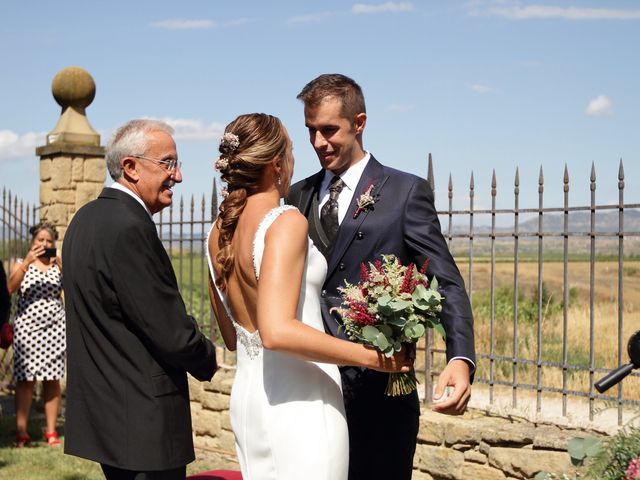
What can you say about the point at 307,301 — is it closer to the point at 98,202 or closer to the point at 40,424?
the point at 98,202

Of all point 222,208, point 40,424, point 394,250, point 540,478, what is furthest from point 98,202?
point 40,424

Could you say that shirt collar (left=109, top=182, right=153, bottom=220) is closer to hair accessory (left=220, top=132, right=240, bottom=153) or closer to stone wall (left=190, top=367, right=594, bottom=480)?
hair accessory (left=220, top=132, right=240, bottom=153)

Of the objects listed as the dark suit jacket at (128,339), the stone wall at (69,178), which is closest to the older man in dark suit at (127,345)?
the dark suit jacket at (128,339)

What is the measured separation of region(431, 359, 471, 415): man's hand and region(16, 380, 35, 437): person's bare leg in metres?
6.06

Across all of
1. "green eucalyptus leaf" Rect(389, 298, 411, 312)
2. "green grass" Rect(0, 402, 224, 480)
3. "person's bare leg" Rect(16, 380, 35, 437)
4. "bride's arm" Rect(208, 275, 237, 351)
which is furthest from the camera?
"person's bare leg" Rect(16, 380, 35, 437)

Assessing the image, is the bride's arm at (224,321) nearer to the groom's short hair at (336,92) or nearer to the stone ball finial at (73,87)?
the groom's short hair at (336,92)

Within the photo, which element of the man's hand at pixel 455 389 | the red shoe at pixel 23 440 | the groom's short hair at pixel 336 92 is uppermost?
the groom's short hair at pixel 336 92

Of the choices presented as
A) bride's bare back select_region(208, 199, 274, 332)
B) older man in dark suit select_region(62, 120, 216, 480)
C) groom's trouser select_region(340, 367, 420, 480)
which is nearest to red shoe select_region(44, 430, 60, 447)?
older man in dark suit select_region(62, 120, 216, 480)

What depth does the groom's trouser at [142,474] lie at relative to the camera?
336 centimetres

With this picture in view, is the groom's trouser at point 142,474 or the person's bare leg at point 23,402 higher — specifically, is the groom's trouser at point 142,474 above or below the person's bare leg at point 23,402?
above

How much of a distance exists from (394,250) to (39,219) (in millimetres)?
7153

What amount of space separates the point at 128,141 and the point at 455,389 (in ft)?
5.26

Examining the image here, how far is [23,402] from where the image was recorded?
820 centimetres

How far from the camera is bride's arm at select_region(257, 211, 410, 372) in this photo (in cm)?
271
